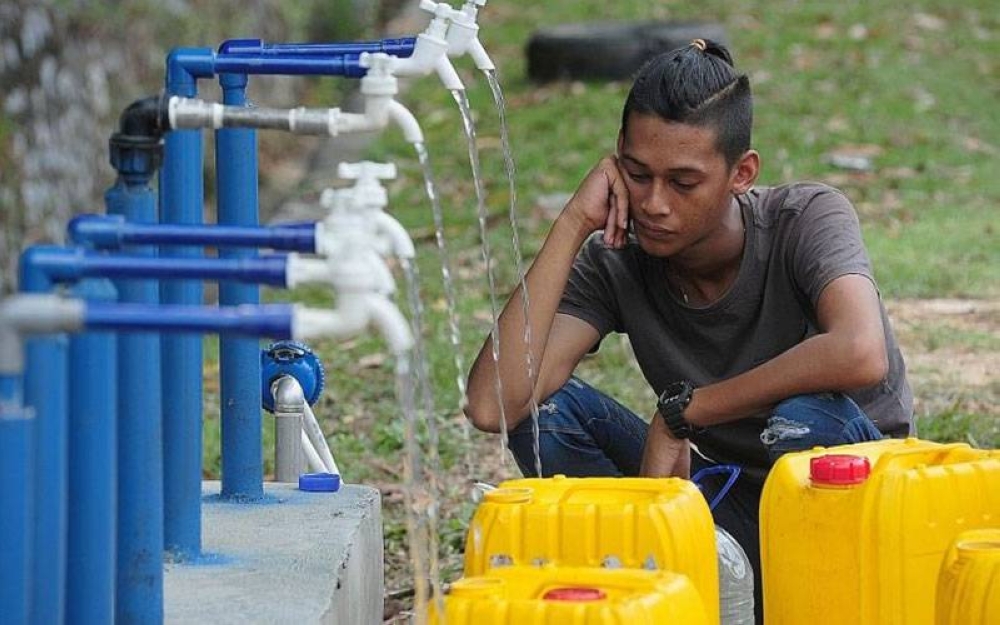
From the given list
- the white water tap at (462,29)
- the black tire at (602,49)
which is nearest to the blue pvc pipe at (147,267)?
the white water tap at (462,29)

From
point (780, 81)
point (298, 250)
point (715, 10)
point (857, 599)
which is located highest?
point (715, 10)

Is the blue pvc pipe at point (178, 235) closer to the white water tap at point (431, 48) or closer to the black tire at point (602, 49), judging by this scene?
the white water tap at point (431, 48)

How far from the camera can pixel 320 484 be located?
3.44m

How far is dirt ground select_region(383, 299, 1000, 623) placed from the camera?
4293mm

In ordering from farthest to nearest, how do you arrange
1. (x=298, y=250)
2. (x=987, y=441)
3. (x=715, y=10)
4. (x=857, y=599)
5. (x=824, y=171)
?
(x=715, y=10)
(x=824, y=171)
(x=987, y=441)
(x=857, y=599)
(x=298, y=250)

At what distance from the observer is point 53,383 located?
209 centimetres

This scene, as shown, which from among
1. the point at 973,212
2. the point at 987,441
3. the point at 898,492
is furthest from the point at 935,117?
the point at 898,492

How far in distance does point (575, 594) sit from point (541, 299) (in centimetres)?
137

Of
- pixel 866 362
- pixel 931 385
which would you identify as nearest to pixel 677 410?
pixel 866 362

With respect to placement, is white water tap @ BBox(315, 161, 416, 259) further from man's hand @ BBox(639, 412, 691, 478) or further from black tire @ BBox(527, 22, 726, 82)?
black tire @ BBox(527, 22, 726, 82)

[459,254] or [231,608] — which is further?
[459,254]

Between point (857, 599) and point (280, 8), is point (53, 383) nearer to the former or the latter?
point (857, 599)

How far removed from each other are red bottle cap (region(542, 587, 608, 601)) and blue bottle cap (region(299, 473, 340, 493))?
3.62 ft

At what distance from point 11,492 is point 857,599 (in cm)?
142
